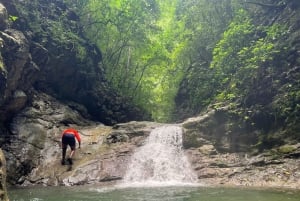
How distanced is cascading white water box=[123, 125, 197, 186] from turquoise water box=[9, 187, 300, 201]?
8.52 feet

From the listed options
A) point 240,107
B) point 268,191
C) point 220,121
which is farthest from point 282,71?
point 268,191

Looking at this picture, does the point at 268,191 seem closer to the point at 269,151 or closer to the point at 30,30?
the point at 269,151

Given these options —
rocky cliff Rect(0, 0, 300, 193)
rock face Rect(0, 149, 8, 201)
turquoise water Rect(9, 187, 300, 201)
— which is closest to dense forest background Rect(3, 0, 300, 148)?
rocky cliff Rect(0, 0, 300, 193)

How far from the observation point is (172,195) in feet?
39.3

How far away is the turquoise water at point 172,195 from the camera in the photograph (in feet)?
36.9

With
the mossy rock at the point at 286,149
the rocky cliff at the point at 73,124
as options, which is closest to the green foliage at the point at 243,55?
the rocky cliff at the point at 73,124

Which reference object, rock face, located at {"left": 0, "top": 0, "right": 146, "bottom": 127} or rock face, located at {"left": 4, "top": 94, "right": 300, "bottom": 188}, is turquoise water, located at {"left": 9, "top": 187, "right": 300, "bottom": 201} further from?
rock face, located at {"left": 0, "top": 0, "right": 146, "bottom": 127}

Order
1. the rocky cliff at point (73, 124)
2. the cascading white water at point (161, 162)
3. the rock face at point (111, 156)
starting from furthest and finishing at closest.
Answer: the cascading white water at point (161, 162) < the rocky cliff at point (73, 124) < the rock face at point (111, 156)

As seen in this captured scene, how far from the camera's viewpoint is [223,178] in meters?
15.8

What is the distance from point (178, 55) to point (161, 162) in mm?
19156

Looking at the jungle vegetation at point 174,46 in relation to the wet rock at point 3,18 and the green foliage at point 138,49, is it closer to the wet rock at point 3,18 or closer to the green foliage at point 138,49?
the green foliage at point 138,49

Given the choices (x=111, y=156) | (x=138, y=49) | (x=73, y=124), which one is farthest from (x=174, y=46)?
(x=111, y=156)

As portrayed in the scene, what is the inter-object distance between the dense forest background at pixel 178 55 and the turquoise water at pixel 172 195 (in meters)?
5.29

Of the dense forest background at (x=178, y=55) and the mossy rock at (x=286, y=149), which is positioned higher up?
the dense forest background at (x=178, y=55)
